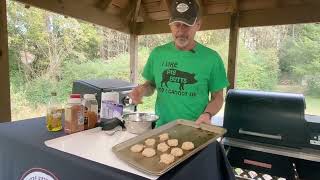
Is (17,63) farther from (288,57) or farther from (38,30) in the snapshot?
(288,57)

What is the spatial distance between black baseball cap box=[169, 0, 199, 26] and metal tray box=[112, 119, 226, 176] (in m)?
0.56

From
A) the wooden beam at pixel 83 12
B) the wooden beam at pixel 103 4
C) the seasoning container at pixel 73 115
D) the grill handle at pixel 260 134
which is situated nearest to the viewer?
the seasoning container at pixel 73 115

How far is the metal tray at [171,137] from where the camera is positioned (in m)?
0.82

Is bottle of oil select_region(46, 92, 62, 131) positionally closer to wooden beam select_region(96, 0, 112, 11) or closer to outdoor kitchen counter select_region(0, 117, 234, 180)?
outdoor kitchen counter select_region(0, 117, 234, 180)

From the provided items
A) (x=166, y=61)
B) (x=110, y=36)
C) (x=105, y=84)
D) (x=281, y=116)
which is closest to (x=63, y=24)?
(x=110, y=36)

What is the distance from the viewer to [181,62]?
1523 mm

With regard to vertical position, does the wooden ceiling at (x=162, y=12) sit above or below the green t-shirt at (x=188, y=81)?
above

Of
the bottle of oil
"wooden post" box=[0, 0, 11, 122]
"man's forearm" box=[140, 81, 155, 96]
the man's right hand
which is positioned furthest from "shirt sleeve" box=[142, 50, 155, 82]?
"wooden post" box=[0, 0, 11, 122]

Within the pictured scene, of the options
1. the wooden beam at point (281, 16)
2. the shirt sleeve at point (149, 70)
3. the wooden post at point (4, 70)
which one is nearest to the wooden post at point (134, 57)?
the wooden beam at point (281, 16)

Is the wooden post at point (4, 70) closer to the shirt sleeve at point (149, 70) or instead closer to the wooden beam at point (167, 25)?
the shirt sleeve at point (149, 70)

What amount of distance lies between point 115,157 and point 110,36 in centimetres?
426

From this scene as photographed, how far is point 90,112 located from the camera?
130 centimetres

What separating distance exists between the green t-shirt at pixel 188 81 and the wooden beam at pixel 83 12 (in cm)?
153

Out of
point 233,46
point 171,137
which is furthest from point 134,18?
point 171,137
